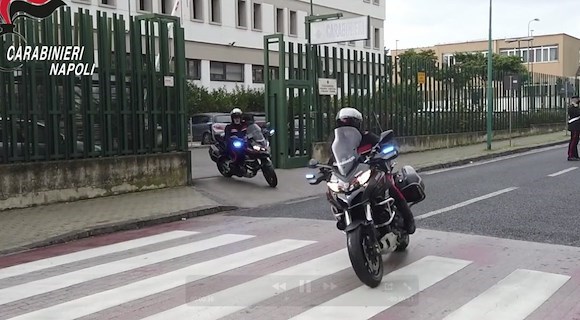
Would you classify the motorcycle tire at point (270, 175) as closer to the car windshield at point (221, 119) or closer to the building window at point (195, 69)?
the car windshield at point (221, 119)

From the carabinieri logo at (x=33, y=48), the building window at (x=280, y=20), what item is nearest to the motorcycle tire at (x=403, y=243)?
the carabinieri logo at (x=33, y=48)

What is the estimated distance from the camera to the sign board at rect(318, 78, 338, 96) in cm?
1714

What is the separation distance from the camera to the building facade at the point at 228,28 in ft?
127

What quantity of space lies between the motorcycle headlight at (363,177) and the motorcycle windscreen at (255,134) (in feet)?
24.8

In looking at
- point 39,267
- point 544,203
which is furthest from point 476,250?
point 39,267

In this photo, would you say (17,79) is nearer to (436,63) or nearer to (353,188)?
(353,188)

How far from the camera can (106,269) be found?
22.3 feet

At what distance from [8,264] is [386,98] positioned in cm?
1472

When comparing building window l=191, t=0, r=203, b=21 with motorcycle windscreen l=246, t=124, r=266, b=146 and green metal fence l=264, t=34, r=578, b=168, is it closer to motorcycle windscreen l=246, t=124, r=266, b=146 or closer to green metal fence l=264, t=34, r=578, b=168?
green metal fence l=264, t=34, r=578, b=168

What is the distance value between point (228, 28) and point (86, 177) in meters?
31.9

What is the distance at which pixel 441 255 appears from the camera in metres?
6.98

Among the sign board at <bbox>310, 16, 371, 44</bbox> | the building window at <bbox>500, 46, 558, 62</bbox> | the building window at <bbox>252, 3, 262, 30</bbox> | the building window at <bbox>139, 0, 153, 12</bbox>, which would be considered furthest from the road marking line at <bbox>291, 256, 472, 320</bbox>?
the building window at <bbox>500, 46, 558, 62</bbox>

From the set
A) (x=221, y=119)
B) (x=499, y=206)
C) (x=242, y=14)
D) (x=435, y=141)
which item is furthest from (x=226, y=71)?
(x=499, y=206)

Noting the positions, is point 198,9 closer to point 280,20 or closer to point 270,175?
point 280,20
